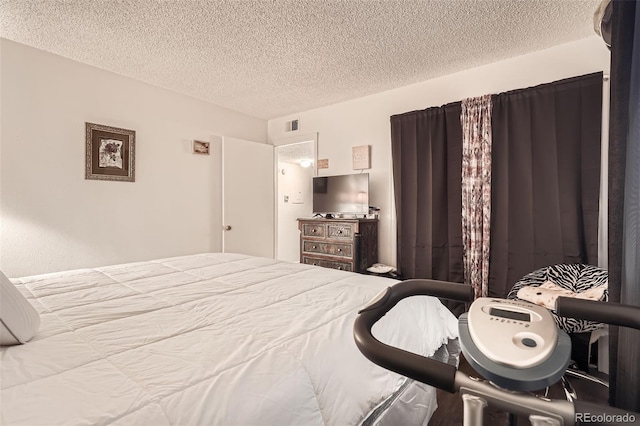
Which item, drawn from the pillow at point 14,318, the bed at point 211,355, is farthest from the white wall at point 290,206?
the pillow at point 14,318

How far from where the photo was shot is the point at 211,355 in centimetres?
89

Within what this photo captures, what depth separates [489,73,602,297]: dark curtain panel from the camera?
→ 237 centimetres

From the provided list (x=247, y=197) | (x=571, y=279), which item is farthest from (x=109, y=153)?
(x=571, y=279)

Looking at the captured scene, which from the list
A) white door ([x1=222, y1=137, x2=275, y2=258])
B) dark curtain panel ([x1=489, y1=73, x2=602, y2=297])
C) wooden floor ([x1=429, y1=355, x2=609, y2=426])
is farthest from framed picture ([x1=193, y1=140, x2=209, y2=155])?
wooden floor ([x1=429, y1=355, x2=609, y2=426])

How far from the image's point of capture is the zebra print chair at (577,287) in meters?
1.96

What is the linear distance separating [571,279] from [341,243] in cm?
207

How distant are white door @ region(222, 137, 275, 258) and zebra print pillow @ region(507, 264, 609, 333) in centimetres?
324

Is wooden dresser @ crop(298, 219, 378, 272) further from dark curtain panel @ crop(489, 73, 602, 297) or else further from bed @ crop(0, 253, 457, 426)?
bed @ crop(0, 253, 457, 426)

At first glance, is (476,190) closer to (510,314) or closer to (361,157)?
(361,157)

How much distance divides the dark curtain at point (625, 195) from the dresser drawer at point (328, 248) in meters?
2.65

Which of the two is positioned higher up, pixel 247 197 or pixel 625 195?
pixel 247 197

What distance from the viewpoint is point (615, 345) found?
796 millimetres

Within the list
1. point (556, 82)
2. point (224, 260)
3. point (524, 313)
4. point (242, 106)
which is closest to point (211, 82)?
point (242, 106)

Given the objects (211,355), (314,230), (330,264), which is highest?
(314,230)
